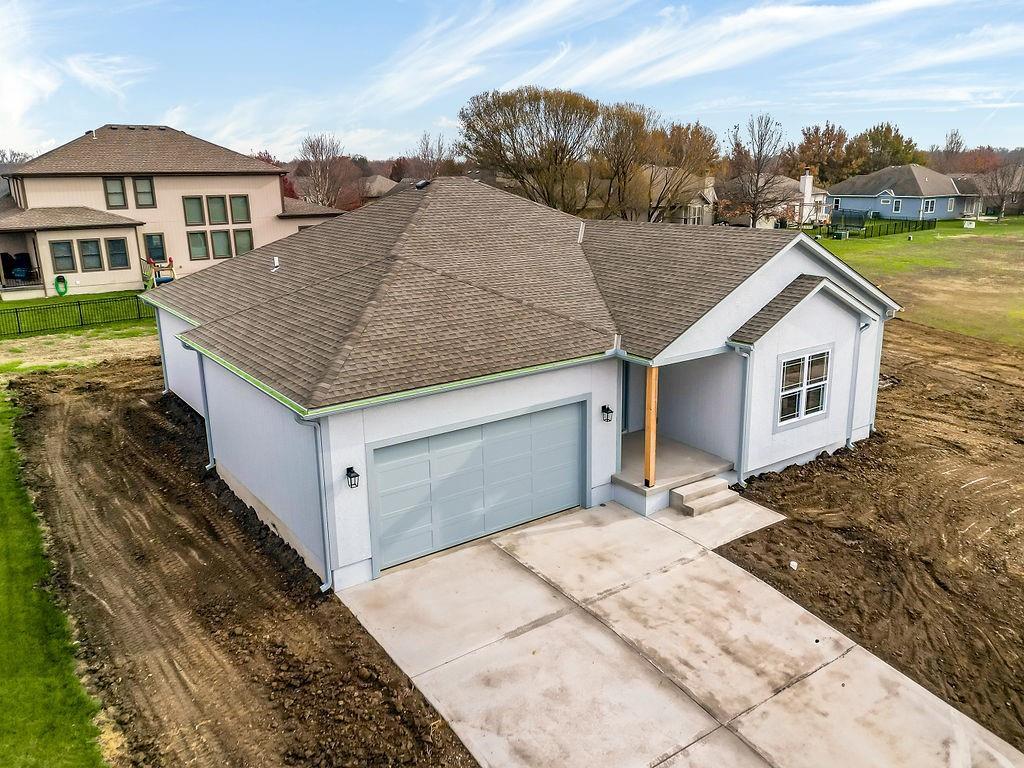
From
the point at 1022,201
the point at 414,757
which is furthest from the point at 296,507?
the point at 1022,201

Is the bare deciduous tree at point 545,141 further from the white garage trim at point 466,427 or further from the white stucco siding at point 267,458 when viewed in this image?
the white garage trim at point 466,427

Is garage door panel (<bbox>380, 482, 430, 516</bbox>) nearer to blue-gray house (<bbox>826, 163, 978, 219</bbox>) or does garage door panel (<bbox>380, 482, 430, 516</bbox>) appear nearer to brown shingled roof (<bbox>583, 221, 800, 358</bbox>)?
brown shingled roof (<bbox>583, 221, 800, 358</bbox>)

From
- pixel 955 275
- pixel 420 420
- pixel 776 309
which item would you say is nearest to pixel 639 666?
pixel 420 420

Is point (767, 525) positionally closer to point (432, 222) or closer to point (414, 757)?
point (414, 757)

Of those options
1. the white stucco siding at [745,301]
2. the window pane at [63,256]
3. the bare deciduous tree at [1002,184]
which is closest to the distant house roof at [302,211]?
the window pane at [63,256]

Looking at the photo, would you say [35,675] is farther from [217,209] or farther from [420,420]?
[217,209]

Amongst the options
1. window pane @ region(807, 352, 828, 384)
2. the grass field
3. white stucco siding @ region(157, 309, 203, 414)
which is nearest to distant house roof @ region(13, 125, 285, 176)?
white stucco siding @ region(157, 309, 203, 414)
